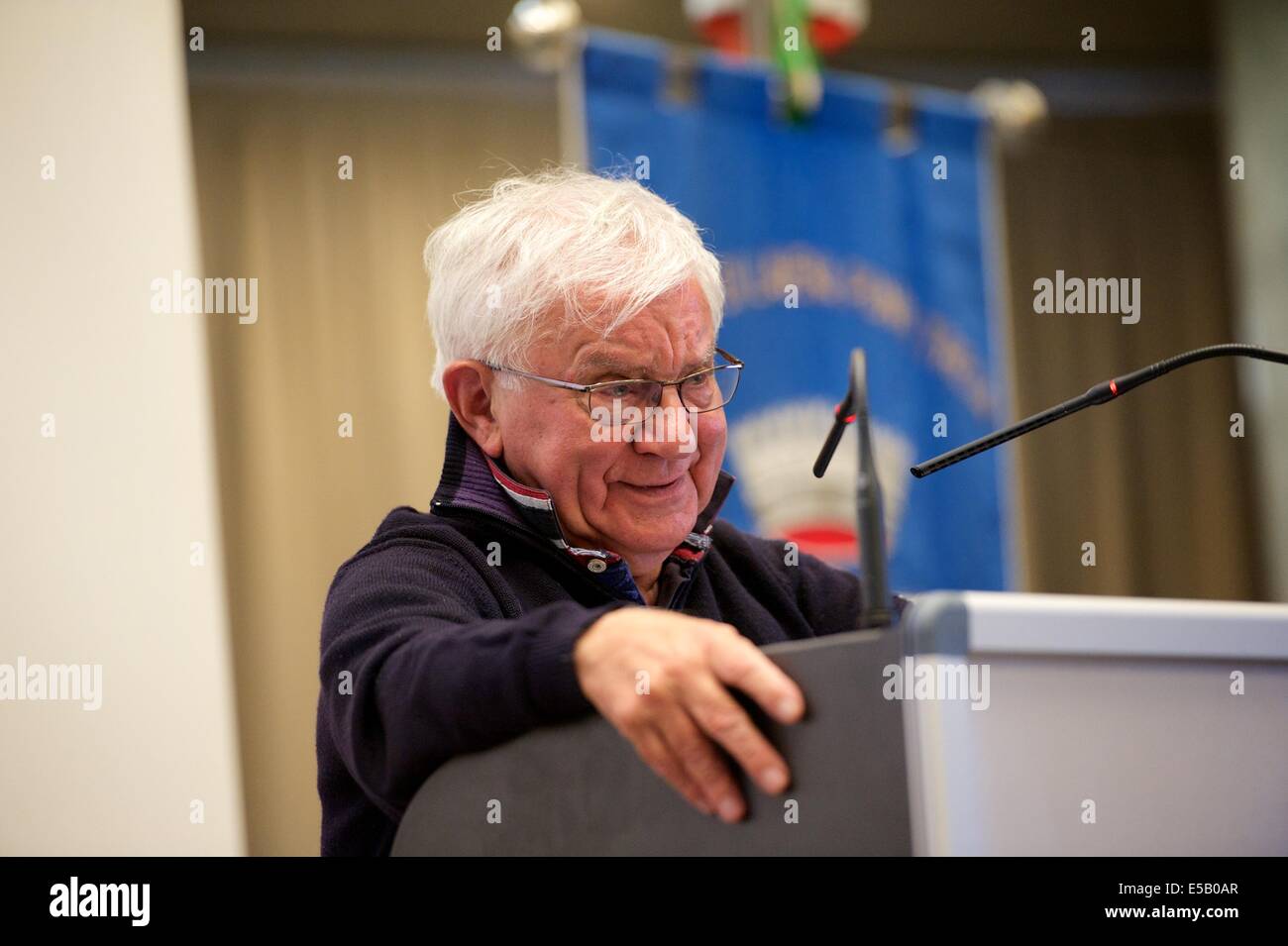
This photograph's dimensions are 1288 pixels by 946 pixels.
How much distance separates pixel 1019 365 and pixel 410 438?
181 centimetres

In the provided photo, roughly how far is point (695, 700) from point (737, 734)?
31 millimetres

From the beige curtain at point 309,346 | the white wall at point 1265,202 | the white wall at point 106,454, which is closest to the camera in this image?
the white wall at point 106,454

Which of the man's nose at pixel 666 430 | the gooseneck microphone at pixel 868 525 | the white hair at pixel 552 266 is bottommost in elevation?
the gooseneck microphone at pixel 868 525

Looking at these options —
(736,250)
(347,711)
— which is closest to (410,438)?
(736,250)

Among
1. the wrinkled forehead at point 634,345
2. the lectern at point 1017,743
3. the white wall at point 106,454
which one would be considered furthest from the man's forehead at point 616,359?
the white wall at point 106,454

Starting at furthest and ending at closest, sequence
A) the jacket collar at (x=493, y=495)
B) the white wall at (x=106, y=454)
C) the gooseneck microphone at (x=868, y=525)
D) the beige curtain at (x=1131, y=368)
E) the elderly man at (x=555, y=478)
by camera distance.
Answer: the beige curtain at (x=1131, y=368) → the white wall at (x=106, y=454) → the jacket collar at (x=493, y=495) → the elderly man at (x=555, y=478) → the gooseneck microphone at (x=868, y=525)

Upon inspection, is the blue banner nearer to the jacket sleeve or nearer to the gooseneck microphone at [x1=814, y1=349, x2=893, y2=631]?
the jacket sleeve

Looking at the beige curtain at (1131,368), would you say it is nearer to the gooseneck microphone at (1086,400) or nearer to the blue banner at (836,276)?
the blue banner at (836,276)

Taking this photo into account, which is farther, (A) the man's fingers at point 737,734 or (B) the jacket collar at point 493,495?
(B) the jacket collar at point 493,495

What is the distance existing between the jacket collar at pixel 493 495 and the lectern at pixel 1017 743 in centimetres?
54

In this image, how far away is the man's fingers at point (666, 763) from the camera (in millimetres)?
829

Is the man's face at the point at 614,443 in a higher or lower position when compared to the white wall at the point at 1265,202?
lower
